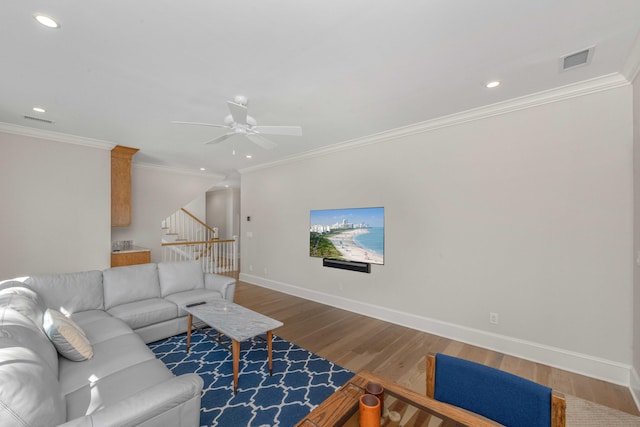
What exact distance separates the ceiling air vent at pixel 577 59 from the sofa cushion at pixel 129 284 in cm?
490

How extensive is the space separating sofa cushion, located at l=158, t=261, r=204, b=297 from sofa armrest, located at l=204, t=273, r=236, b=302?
0.43 ft

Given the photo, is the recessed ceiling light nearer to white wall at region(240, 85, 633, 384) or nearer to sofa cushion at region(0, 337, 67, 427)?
sofa cushion at region(0, 337, 67, 427)

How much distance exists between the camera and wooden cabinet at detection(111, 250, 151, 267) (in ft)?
15.8

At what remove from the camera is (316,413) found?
1040mm

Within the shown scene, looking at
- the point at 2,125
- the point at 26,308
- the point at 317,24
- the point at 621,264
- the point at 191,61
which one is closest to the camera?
the point at 317,24

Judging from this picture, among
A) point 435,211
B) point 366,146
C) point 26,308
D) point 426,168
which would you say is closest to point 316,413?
point 26,308

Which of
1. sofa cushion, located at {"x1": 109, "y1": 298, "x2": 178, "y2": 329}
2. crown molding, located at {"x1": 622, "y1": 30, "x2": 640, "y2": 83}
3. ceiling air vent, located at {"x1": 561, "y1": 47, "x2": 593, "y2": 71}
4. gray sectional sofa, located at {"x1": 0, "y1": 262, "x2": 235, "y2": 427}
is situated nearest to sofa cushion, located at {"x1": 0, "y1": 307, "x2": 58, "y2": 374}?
gray sectional sofa, located at {"x1": 0, "y1": 262, "x2": 235, "y2": 427}

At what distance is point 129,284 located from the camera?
3.30 m

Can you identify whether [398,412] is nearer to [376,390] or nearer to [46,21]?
[376,390]

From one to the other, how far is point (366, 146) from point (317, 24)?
8.10ft

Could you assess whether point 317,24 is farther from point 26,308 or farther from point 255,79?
point 26,308

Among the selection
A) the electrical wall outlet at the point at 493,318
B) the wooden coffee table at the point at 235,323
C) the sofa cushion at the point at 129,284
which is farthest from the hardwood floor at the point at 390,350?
the sofa cushion at the point at 129,284

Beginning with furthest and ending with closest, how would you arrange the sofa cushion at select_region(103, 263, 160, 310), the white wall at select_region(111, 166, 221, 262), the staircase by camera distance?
the staircase < the white wall at select_region(111, 166, 221, 262) < the sofa cushion at select_region(103, 263, 160, 310)

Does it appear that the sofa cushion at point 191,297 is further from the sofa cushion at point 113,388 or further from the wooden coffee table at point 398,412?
the wooden coffee table at point 398,412
